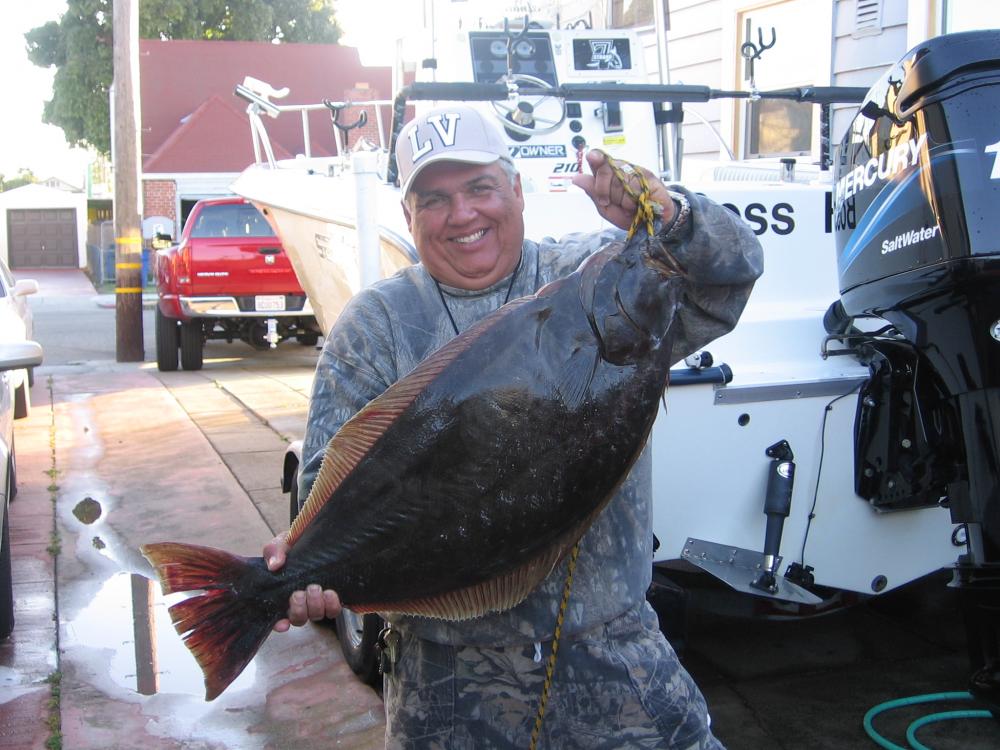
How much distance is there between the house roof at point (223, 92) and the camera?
94.6 ft

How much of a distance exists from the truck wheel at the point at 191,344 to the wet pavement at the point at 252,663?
5.55 meters

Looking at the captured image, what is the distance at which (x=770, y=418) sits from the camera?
3693 millimetres

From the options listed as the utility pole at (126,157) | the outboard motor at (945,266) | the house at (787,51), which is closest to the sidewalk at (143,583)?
the outboard motor at (945,266)

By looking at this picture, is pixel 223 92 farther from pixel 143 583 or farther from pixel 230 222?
pixel 143 583

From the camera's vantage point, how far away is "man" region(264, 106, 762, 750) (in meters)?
2.12

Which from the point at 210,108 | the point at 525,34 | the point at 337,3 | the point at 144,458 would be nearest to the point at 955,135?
the point at 525,34

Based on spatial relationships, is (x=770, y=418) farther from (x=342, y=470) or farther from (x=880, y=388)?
(x=342, y=470)

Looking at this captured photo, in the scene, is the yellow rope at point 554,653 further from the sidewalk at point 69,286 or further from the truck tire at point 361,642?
the sidewalk at point 69,286

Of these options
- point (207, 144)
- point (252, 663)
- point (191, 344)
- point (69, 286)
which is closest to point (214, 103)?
point (207, 144)

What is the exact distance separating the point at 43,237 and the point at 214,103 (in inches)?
809

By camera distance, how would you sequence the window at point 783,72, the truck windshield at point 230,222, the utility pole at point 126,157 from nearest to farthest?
the window at point 783,72
the truck windshield at point 230,222
the utility pole at point 126,157

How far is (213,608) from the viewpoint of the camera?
1896mm

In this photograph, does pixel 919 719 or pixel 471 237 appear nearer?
pixel 471 237

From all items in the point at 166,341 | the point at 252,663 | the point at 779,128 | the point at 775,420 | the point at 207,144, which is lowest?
the point at 252,663
